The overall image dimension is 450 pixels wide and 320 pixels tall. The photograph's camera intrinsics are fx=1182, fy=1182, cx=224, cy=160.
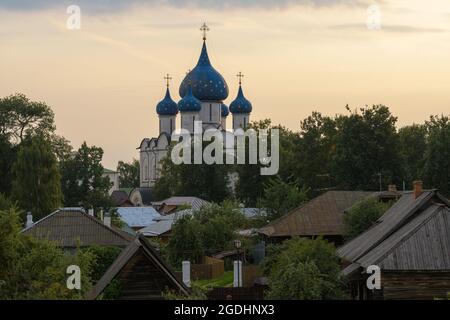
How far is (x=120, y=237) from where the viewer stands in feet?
178

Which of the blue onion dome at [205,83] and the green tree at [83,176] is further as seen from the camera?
the blue onion dome at [205,83]

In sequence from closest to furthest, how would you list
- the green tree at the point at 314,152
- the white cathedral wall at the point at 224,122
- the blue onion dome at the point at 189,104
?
the green tree at the point at 314,152, the blue onion dome at the point at 189,104, the white cathedral wall at the point at 224,122

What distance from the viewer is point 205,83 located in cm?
13325

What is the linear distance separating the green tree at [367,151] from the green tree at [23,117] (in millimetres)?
25100

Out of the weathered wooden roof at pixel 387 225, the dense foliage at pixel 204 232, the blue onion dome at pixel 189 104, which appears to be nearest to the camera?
the weathered wooden roof at pixel 387 225

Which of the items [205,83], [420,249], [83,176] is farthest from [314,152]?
[420,249]

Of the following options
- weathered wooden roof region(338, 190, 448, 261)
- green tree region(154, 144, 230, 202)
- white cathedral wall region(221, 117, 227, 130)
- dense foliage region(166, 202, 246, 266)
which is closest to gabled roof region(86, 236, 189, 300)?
weathered wooden roof region(338, 190, 448, 261)

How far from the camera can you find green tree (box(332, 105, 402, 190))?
8319cm

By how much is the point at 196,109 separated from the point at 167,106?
10810 millimetres

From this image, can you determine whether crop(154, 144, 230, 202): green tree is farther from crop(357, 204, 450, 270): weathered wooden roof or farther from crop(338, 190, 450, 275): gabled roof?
crop(357, 204, 450, 270): weathered wooden roof

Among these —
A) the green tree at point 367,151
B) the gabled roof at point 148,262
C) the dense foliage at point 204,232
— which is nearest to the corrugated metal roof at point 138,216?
the green tree at point 367,151

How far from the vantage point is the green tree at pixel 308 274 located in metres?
35.5

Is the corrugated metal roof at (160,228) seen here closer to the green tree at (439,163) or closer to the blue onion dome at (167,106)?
the green tree at (439,163)

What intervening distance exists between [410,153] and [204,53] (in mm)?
42863
